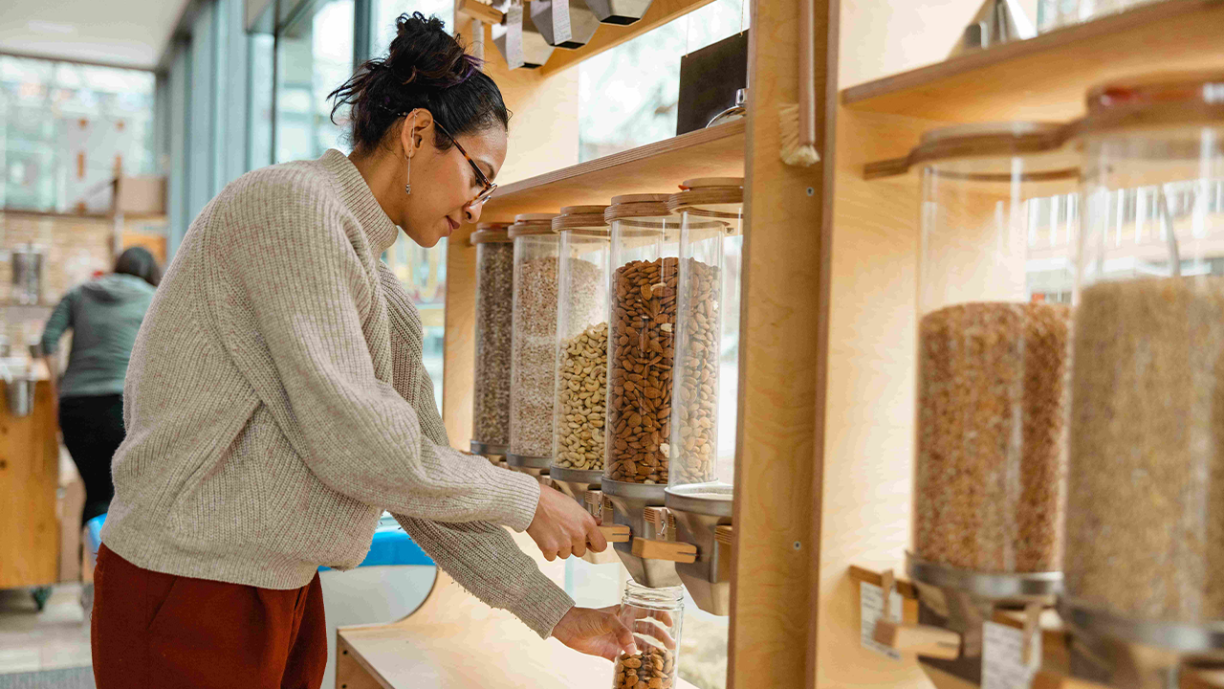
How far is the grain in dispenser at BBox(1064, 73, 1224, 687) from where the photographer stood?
678 mm

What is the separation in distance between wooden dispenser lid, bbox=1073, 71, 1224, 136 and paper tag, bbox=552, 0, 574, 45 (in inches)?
38.5

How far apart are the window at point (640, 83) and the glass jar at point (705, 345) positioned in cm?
65

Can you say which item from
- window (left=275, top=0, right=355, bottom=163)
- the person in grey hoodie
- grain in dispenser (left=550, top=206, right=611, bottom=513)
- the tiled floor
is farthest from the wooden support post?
the person in grey hoodie

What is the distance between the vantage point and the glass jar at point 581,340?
1531 mm

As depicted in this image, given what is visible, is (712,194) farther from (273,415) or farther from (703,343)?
(273,415)

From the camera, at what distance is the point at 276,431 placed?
121 cm

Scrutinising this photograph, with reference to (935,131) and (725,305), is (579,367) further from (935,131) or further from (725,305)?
(935,131)

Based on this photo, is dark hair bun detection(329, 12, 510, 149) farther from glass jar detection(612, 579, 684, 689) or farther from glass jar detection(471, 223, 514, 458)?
glass jar detection(612, 579, 684, 689)

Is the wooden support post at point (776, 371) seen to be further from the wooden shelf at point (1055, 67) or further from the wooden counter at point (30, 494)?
the wooden counter at point (30, 494)

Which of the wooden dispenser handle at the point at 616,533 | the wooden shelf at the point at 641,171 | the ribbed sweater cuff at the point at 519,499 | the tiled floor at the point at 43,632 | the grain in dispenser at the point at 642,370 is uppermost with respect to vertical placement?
the wooden shelf at the point at 641,171

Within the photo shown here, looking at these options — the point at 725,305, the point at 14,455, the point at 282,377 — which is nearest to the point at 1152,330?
the point at 725,305

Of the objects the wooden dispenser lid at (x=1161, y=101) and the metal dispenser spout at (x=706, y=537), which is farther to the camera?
the metal dispenser spout at (x=706, y=537)

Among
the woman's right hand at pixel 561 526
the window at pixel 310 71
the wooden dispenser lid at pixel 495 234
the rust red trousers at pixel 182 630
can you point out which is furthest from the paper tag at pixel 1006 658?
the window at pixel 310 71

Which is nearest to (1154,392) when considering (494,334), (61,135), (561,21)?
(561,21)
